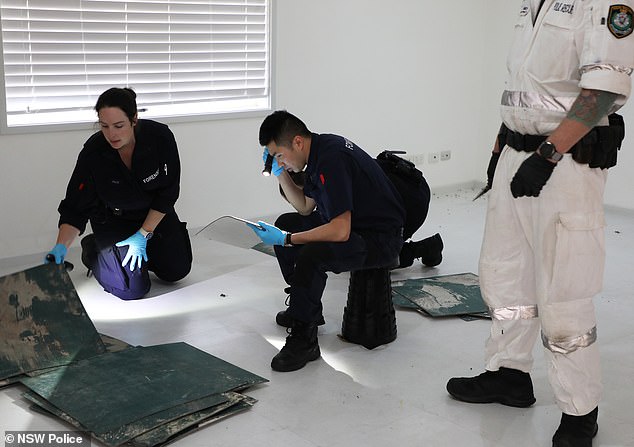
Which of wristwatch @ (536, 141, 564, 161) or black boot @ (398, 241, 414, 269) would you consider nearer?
wristwatch @ (536, 141, 564, 161)

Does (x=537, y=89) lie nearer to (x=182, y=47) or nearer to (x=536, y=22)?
(x=536, y=22)

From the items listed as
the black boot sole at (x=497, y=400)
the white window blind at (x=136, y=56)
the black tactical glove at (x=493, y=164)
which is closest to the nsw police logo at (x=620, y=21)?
the black tactical glove at (x=493, y=164)

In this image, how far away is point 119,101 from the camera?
3584 mm

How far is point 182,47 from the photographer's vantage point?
4766 mm

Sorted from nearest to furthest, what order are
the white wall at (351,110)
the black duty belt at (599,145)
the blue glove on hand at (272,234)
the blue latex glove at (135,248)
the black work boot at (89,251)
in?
the black duty belt at (599,145) → the blue glove on hand at (272,234) → the blue latex glove at (135,248) → the black work boot at (89,251) → the white wall at (351,110)

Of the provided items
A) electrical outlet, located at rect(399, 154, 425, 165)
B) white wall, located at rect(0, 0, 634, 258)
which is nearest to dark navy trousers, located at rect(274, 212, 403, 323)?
white wall, located at rect(0, 0, 634, 258)

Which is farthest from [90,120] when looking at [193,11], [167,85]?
[193,11]

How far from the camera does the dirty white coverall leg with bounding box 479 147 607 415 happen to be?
2377 mm

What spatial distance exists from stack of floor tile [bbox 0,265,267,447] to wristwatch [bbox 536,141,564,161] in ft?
4.08

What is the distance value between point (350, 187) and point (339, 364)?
2.18ft

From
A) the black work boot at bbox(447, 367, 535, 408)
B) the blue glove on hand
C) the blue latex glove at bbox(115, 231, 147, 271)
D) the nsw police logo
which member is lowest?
the black work boot at bbox(447, 367, 535, 408)

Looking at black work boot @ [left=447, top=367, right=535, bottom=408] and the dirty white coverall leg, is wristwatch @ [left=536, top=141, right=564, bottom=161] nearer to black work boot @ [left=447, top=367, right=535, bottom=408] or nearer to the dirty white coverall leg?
the dirty white coverall leg

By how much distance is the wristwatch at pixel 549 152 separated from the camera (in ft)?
7.56

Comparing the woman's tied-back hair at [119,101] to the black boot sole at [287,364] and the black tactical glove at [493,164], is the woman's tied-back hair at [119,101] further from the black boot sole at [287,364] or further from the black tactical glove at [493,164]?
the black tactical glove at [493,164]
